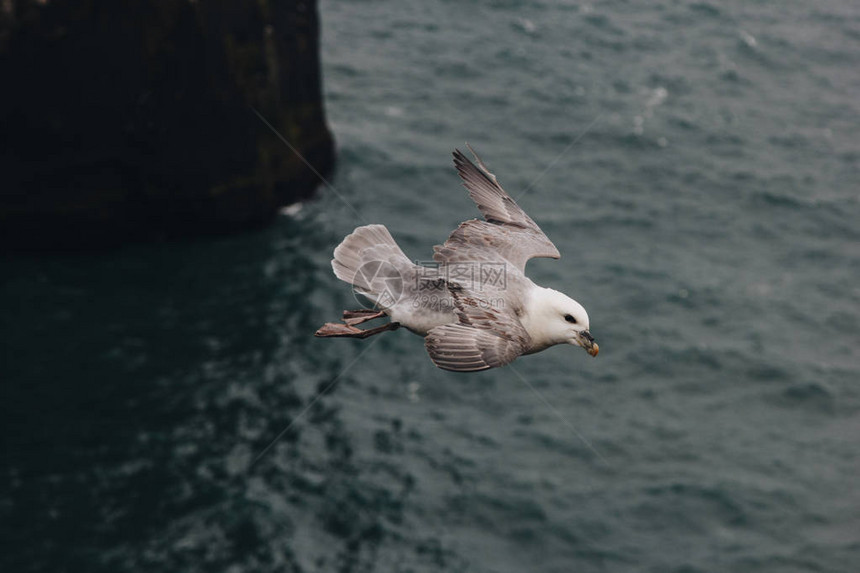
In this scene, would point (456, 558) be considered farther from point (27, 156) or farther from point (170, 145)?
point (27, 156)

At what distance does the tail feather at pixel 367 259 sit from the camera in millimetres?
14133

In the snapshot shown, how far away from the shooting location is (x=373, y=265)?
14.3 m

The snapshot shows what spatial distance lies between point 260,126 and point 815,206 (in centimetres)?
2252

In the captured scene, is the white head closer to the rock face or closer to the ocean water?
the ocean water

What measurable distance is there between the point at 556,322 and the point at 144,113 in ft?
77.5

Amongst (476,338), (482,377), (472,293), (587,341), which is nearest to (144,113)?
(482,377)

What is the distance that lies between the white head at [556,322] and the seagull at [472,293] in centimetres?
1

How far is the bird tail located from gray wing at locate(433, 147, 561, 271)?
0.56 metres

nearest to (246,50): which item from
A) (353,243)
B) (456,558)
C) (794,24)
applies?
(456,558)

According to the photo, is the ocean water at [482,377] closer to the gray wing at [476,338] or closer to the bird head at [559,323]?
the bird head at [559,323]

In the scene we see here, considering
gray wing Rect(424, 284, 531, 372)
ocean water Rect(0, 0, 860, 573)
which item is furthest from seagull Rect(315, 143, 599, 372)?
ocean water Rect(0, 0, 860, 573)

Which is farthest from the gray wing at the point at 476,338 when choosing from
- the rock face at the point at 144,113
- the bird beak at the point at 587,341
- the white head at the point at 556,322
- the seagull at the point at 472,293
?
the rock face at the point at 144,113

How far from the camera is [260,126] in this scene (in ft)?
117

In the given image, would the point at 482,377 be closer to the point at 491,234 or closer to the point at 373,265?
the point at 491,234
